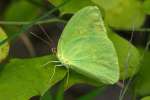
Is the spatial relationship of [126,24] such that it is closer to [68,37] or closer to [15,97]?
[68,37]

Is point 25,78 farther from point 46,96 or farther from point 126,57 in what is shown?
point 126,57

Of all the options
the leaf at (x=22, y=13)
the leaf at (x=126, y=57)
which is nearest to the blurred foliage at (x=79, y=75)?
the leaf at (x=126, y=57)

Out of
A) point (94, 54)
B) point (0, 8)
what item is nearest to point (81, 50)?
point (94, 54)

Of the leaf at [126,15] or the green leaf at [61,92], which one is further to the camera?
the leaf at [126,15]

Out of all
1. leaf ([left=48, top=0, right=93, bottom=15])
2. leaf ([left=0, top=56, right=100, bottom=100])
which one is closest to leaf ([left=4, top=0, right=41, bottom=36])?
leaf ([left=48, top=0, right=93, bottom=15])

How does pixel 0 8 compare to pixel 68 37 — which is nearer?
pixel 68 37

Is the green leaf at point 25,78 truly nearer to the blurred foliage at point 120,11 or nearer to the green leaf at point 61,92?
the green leaf at point 61,92
